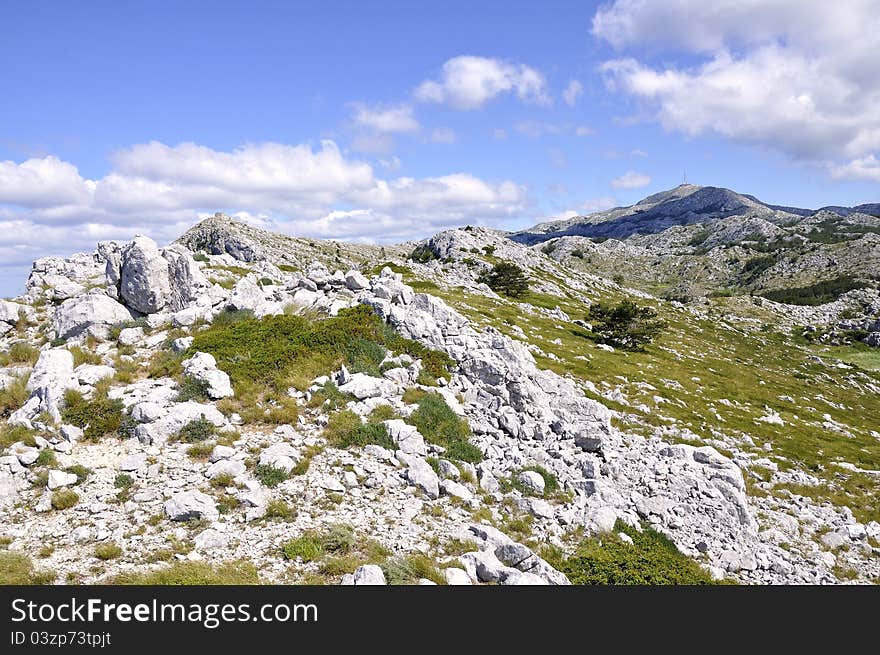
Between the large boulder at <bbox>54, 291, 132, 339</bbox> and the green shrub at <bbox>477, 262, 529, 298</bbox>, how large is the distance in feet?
185

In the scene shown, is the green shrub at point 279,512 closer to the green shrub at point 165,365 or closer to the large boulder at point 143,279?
the green shrub at point 165,365

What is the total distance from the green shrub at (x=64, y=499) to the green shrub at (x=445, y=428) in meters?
9.76

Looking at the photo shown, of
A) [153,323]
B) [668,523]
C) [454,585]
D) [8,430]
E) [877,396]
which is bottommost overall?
[877,396]

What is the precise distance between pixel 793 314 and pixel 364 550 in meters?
172

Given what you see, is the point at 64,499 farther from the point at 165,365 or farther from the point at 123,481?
the point at 165,365

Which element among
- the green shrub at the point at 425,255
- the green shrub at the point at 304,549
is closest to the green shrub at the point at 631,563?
the green shrub at the point at 304,549

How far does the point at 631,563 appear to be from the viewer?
38.5ft

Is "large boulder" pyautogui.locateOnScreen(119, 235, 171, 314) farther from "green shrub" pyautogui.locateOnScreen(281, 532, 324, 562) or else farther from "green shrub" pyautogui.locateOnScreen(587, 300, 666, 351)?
"green shrub" pyautogui.locateOnScreen(587, 300, 666, 351)

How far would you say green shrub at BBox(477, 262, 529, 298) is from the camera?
7138 cm

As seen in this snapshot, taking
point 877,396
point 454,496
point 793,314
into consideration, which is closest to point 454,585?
point 454,496

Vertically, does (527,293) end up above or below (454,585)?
above
